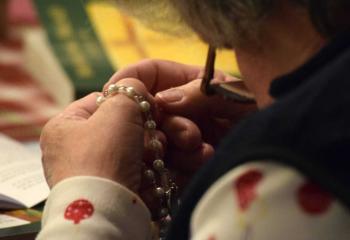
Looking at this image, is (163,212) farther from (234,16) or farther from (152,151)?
(234,16)

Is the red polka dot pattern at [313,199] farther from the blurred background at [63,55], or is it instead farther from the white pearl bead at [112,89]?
the blurred background at [63,55]

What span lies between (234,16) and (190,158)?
0.91ft

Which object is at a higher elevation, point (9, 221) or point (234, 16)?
point (234, 16)

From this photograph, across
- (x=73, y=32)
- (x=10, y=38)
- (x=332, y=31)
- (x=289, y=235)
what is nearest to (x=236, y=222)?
(x=289, y=235)

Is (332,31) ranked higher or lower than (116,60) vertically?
higher

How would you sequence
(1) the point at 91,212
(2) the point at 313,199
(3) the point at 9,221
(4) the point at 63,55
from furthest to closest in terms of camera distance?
1. (4) the point at 63,55
2. (3) the point at 9,221
3. (1) the point at 91,212
4. (2) the point at 313,199

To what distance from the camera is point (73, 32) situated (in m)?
1.49

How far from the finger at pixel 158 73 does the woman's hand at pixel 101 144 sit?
0.06 meters

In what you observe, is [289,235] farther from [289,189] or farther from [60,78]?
[60,78]

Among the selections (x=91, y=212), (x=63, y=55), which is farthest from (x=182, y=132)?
(x=63, y=55)

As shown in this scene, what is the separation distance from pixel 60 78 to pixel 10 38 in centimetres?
31

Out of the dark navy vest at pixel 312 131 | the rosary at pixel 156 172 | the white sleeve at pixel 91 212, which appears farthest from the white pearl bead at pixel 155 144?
the dark navy vest at pixel 312 131

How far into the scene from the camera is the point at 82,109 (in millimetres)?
753

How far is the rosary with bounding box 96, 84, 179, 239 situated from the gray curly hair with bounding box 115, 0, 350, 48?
4.8 inches
